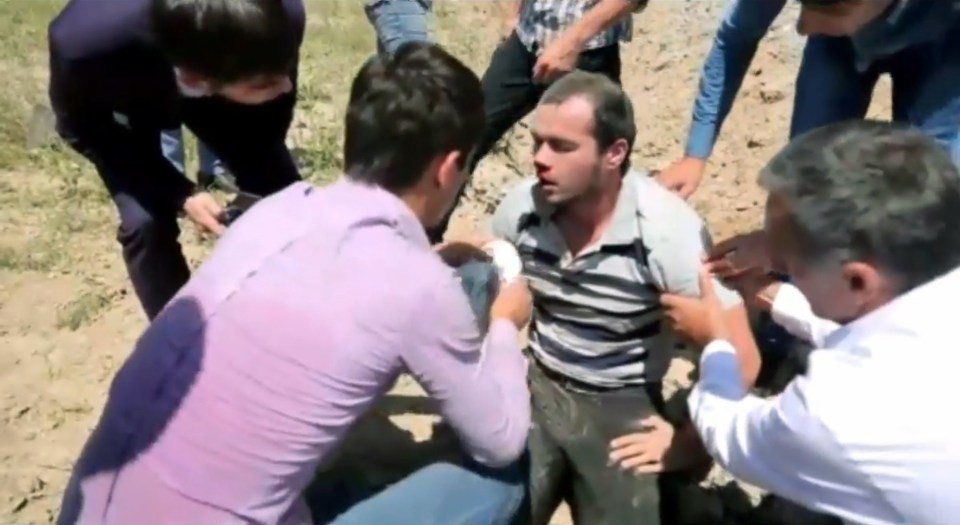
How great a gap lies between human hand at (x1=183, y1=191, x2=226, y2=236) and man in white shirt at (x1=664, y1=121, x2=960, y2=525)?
155 cm

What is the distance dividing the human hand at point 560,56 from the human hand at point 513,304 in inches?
44.4

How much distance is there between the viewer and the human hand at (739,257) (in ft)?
7.51

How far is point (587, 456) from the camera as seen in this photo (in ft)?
8.96

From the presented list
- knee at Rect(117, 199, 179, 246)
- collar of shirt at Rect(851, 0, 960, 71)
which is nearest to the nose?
collar of shirt at Rect(851, 0, 960, 71)

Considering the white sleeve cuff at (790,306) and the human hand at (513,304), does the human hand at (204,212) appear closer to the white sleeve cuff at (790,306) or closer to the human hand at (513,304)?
the human hand at (513,304)

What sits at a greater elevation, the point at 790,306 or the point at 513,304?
the point at 790,306

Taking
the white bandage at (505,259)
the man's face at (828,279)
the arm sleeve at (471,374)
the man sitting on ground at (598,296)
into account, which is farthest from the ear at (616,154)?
the man's face at (828,279)

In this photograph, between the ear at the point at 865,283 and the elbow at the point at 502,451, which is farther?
the elbow at the point at 502,451

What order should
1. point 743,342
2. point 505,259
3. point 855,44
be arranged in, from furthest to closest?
point 855,44 → point 505,259 → point 743,342

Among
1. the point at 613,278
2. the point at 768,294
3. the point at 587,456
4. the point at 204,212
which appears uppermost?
the point at 768,294

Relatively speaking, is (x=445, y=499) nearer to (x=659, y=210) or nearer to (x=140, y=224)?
(x=659, y=210)

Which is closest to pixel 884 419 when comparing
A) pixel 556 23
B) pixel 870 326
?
pixel 870 326

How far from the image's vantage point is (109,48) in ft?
8.83

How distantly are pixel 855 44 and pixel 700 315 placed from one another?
82 centimetres
